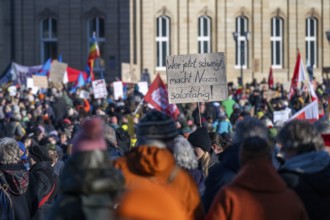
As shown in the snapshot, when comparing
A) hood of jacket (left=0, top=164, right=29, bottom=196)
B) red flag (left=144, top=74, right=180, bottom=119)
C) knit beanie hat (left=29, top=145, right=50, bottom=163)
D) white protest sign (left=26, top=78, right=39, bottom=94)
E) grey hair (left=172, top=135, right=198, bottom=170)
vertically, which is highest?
→ white protest sign (left=26, top=78, right=39, bottom=94)

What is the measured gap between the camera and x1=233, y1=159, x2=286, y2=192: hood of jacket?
21.3 ft

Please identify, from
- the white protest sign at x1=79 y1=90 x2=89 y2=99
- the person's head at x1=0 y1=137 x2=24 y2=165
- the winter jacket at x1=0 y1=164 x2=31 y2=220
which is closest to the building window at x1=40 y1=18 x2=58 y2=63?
the white protest sign at x1=79 y1=90 x2=89 y2=99

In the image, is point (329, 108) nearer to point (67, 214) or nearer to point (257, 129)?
point (257, 129)

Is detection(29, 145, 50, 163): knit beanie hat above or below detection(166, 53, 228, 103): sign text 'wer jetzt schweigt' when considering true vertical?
below

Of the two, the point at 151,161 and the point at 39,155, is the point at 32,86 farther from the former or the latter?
the point at 151,161

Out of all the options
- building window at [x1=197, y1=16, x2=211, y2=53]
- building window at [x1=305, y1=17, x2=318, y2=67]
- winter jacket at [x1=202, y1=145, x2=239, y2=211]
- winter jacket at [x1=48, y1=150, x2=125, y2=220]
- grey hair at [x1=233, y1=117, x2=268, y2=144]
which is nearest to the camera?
winter jacket at [x1=48, y1=150, x2=125, y2=220]

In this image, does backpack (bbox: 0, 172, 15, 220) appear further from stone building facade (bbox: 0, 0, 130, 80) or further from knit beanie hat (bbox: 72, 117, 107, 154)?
stone building facade (bbox: 0, 0, 130, 80)

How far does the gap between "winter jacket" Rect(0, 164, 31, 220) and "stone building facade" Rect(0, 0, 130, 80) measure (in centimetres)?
3774

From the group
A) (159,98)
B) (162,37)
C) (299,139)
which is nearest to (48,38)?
(162,37)

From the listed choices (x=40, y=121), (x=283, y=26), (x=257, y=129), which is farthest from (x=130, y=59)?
(x=257, y=129)

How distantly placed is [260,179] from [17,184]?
3.63 metres

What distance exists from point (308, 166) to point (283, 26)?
42766mm

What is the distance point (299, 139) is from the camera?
7012mm

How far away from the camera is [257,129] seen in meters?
7.16
